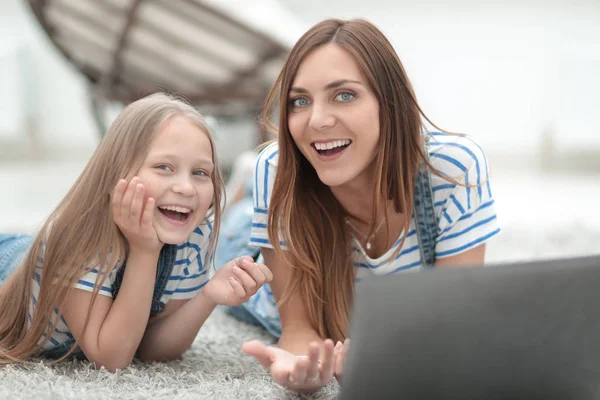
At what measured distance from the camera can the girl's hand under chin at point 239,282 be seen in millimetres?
830

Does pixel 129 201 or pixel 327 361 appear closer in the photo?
pixel 327 361

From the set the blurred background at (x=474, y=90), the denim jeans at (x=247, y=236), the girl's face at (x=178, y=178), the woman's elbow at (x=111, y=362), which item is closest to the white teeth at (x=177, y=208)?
the girl's face at (x=178, y=178)

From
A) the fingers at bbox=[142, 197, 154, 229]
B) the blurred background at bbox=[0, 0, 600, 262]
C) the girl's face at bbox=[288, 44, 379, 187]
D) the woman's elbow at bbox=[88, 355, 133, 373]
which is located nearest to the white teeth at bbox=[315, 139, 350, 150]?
the girl's face at bbox=[288, 44, 379, 187]

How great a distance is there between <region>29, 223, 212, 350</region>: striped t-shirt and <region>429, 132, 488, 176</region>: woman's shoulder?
37cm

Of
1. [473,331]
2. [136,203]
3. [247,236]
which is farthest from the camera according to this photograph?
[247,236]

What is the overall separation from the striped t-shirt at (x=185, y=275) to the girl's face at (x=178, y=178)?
0.20 feet

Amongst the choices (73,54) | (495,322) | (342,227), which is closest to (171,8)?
(73,54)

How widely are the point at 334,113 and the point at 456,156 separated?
0.22m

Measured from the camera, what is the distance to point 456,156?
0.97 meters

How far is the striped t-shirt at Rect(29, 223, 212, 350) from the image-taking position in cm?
88

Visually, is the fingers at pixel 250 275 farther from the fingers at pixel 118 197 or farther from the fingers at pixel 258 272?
the fingers at pixel 118 197

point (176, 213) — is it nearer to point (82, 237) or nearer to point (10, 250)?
point (82, 237)

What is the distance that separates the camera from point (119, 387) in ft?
2.48


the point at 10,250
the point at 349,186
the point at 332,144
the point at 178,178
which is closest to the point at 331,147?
the point at 332,144
